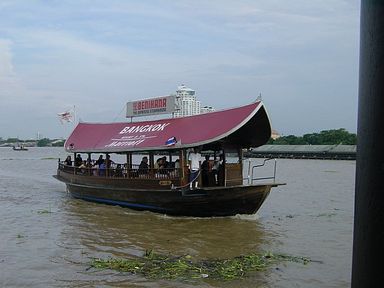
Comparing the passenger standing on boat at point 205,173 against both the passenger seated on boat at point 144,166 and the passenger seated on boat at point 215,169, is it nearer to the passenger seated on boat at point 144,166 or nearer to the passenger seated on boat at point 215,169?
the passenger seated on boat at point 215,169

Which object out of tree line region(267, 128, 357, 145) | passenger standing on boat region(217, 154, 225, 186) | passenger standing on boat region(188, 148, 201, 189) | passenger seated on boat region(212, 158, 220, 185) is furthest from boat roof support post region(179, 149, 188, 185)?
tree line region(267, 128, 357, 145)

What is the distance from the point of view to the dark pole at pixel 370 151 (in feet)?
4.74

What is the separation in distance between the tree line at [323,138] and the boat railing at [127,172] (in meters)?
54.1

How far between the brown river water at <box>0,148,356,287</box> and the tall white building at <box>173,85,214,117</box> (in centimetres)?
341

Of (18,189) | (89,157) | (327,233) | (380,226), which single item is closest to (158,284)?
(380,226)

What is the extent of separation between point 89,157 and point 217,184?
6.78 m

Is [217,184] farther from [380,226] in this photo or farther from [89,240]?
[380,226]

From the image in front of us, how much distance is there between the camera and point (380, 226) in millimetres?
1470

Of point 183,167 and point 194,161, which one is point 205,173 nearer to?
point 194,161

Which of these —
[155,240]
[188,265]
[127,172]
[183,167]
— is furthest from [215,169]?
[188,265]

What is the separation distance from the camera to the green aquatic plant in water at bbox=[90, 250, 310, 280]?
7.18 meters

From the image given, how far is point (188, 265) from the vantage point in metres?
7.73

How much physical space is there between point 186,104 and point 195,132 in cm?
201

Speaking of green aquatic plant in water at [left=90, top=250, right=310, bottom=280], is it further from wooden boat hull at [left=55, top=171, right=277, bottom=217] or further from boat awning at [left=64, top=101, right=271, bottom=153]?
boat awning at [left=64, top=101, right=271, bottom=153]
